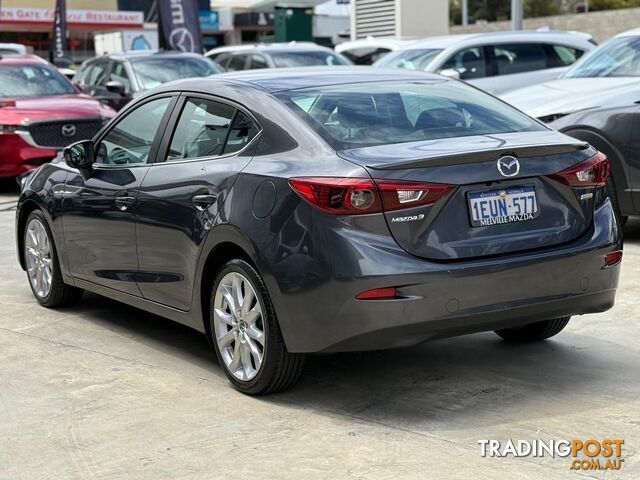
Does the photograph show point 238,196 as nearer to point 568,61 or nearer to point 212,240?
point 212,240

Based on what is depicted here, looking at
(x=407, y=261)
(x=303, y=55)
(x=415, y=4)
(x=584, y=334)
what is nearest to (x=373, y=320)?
(x=407, y=261)

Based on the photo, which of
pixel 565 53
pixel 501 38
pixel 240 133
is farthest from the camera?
pixel 565 53

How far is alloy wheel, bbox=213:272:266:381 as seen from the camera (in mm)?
5531

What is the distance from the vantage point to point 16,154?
1418 cm

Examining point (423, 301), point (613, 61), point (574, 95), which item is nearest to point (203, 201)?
point (423, 301)

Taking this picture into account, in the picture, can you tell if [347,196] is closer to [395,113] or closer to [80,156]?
[395,113]

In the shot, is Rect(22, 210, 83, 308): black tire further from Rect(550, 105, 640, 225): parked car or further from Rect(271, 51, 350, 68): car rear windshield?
Rect(271, 51, 350, 68): car rear windshield

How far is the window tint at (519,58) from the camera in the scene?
1689 cm

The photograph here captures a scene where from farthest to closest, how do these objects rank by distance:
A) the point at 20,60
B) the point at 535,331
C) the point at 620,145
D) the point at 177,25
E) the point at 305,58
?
1. the point at 177,25
2. the point at 305,58
3. the point at 20,60
4. the point at 620,145
5. the point at 535,331

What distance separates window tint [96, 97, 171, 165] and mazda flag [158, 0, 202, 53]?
16650 millimetres

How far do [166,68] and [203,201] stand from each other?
1318 centimetres

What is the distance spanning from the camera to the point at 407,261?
16.8ft

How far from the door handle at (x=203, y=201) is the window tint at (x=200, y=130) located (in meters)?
0.26

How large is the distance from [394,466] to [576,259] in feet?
4.80
